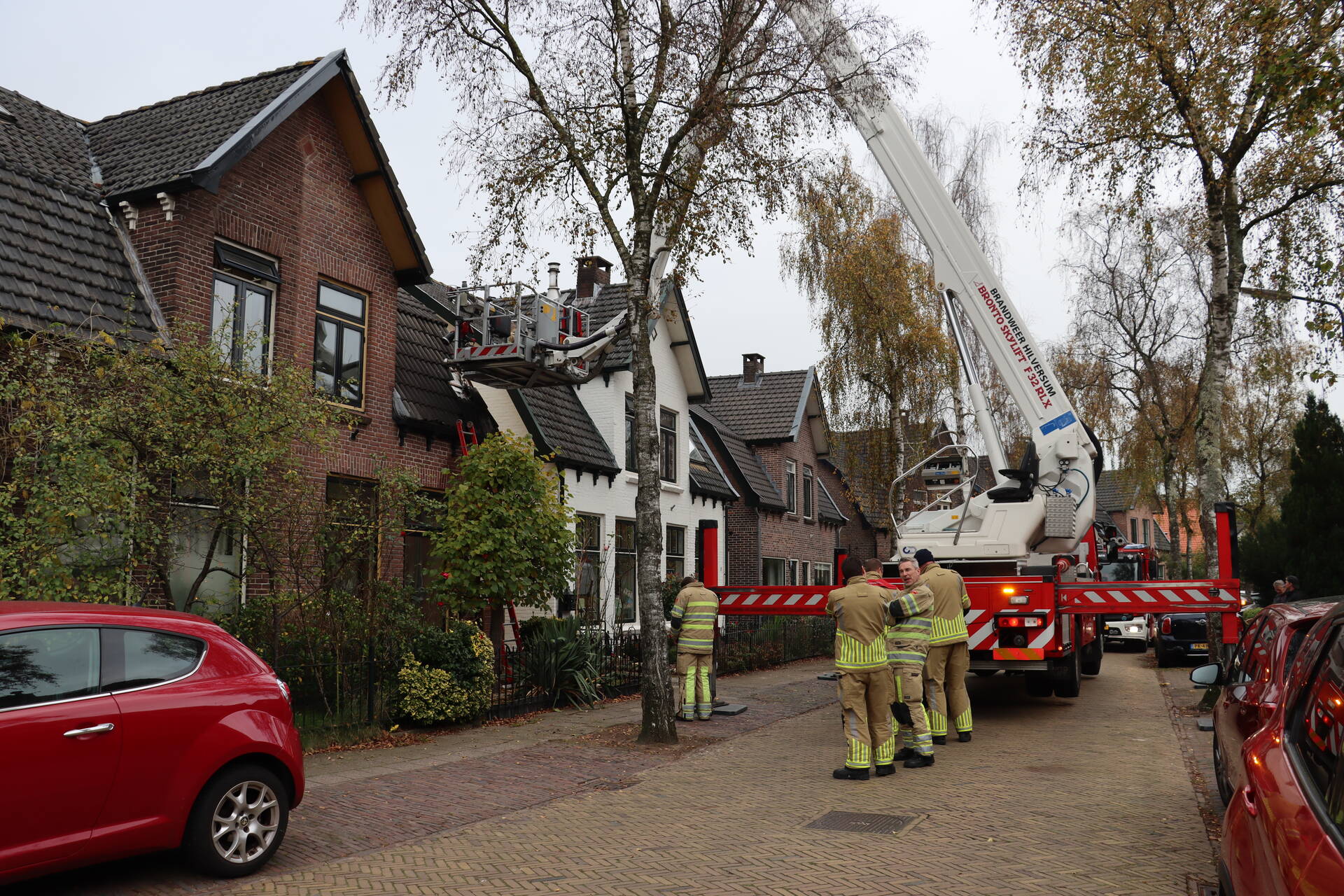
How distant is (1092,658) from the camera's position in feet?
55.3

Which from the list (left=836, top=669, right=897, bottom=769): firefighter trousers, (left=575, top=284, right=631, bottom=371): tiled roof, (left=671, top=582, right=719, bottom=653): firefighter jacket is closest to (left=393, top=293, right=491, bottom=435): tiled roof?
(left=575, top=284, right=631, bottom=371): tiled roof

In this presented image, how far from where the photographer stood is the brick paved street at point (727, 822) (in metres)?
5.96

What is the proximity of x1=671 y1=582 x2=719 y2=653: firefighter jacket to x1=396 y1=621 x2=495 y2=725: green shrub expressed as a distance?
233 cm

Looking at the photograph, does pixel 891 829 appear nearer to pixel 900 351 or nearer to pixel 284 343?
pixel 284 343

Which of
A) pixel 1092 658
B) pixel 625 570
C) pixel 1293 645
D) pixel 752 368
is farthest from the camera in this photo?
pixel 752 368

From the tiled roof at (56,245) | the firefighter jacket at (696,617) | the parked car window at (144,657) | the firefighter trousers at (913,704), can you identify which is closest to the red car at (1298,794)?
the parked car window at (144,657)

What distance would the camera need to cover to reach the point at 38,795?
5.00 meters

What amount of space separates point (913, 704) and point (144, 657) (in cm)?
665

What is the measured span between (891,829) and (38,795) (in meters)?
5.08

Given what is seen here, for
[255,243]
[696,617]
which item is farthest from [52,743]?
[255,243]

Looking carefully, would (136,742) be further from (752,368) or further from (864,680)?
(752,368)

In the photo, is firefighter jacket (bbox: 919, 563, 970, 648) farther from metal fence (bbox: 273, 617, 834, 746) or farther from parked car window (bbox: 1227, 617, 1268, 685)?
metal fence (bbox: 273, 617, 834, 746)

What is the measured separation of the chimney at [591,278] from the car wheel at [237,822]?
17.3 meters

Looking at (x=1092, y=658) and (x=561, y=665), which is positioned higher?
(x=561, y=665)
